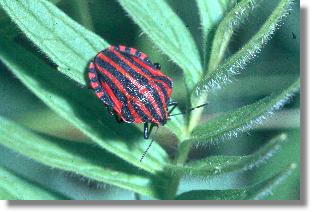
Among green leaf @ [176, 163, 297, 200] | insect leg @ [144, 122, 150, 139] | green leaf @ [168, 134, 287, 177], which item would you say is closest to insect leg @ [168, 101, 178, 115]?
insect leg @ [144, 122, 150, 139]

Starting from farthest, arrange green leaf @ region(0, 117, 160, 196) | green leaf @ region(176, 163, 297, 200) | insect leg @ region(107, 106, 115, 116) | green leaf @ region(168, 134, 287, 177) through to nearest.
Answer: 1. insect leg @ region(107, 106, 115, 116)
2. green leaf @ region(0, 117, 160, 196)
3. green leaf @ region(176, 163, 297, 200)
4. green leaf @ region(168, 134, 287, 177)

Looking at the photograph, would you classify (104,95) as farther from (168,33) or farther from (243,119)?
(243,119)

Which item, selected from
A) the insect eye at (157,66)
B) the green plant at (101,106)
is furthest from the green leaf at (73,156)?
the insect eye at (157,66)

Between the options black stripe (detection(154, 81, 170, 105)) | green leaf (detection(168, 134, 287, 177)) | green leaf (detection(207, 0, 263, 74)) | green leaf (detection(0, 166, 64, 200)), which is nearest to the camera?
green leaf (detection(168, 134, 287, 177))

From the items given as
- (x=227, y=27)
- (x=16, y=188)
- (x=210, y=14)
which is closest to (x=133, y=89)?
(x=210, y=14)

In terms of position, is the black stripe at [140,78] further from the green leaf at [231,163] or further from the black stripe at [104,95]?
the green leaf at [231,163]

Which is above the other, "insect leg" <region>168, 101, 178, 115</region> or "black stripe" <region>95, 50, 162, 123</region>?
"black stripe" <region>95, 50, 162, 123</region>

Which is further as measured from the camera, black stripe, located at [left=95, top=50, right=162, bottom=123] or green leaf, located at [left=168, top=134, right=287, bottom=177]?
black stripe, located at [left=95, top=50, right=162, bottom=123]

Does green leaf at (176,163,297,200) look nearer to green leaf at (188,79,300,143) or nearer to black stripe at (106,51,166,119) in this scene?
green leaf at (188,79,300,143)
